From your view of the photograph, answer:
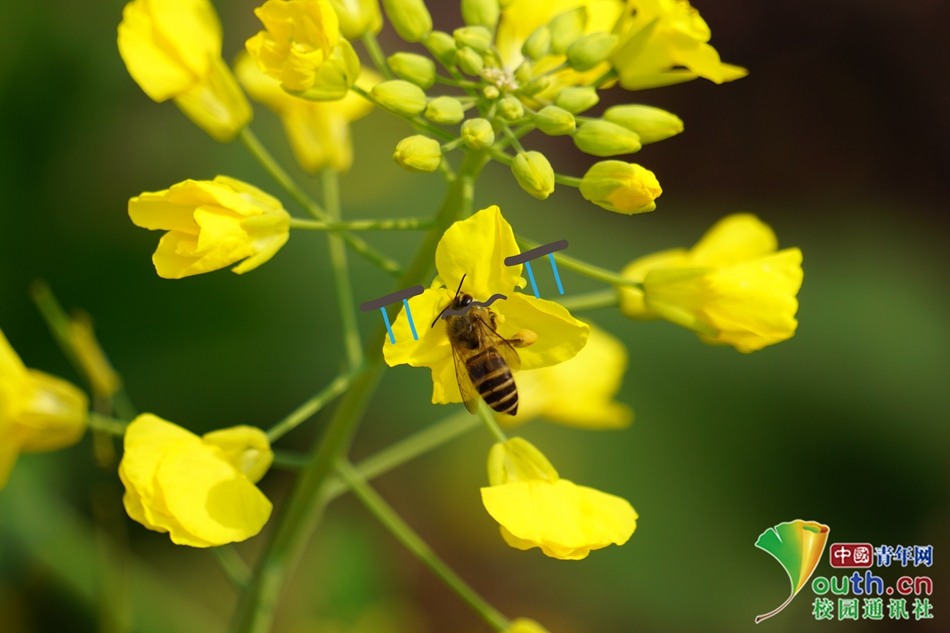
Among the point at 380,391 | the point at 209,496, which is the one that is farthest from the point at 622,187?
the point at 380,391

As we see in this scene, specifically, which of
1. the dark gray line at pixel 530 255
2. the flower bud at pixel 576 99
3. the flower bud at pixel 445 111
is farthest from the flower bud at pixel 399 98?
the dark gray line at pixel 530 255

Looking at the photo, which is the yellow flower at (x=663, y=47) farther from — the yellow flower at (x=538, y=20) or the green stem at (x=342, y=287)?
the green stem at (x=342, y=287)

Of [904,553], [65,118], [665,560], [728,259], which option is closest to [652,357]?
[665,560]

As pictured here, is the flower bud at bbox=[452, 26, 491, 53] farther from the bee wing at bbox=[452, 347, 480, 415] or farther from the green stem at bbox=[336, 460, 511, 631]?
the green stem at bbox=[336, 460, 511, 631]

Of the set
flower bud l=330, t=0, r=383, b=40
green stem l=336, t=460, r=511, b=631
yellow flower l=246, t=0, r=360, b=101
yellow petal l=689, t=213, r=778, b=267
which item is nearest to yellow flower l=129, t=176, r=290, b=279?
yellow flower l=246, t=0, r=360, b=101

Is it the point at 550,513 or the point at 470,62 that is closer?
the point at 550,513

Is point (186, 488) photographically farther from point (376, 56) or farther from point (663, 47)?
point (663, 47)

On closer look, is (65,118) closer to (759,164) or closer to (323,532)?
(323,532)
